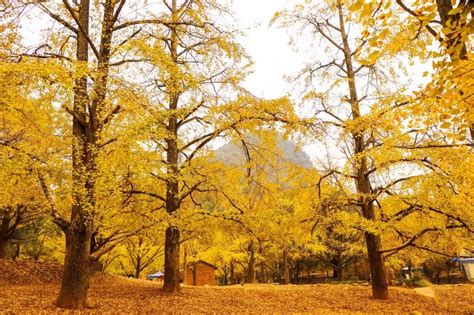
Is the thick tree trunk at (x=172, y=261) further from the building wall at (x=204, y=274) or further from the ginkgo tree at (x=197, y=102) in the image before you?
the building wall at (x=204, y=274)

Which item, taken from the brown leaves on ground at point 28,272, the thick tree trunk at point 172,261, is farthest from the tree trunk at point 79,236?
the brown leaves on ground at point 28,272

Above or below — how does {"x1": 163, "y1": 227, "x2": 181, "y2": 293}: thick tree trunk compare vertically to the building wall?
above

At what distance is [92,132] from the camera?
7.51m

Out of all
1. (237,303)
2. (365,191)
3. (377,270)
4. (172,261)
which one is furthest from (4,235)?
(377,270)

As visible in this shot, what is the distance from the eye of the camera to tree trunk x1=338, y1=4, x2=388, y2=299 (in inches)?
415

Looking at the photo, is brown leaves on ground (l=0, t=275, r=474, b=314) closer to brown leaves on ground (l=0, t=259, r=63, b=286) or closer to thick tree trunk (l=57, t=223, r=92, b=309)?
thick tree trunk (l=57, t=223, r=92, b=309)

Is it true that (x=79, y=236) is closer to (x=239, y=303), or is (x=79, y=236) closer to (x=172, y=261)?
(x=172, y=261)

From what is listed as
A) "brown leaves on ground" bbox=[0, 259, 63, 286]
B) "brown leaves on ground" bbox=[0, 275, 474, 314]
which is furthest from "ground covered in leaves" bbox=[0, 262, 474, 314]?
"brown leaves on ground" bbox=[0, 259, 63, 286]

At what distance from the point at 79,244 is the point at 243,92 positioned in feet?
19.5

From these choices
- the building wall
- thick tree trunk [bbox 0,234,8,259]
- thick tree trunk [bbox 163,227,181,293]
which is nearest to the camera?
thick tree trunk [bbox 163,227,181,293]

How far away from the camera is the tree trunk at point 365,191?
34.6 ft

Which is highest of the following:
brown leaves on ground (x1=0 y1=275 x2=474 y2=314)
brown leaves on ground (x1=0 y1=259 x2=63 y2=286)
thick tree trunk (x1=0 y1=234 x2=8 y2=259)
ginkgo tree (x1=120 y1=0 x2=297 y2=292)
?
ginkgo tree (x1=120 y1=0 x2=297 y2=292)

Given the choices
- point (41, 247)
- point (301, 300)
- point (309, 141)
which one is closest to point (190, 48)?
point (309, 141)

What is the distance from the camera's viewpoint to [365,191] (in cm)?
1116
